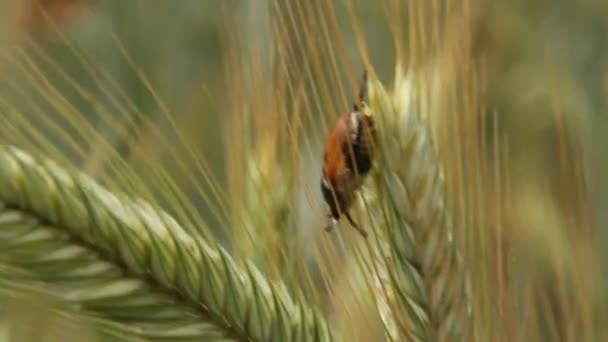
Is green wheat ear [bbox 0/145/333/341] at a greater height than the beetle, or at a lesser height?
lesser

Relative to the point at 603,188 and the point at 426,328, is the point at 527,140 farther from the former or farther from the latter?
the point at 426,328

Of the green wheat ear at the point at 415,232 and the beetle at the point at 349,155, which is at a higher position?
the beetle at the point at 349,155

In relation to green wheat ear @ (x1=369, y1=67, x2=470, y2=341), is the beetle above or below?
above

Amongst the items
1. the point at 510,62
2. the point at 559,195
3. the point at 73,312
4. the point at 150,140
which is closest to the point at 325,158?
the point at 73,312

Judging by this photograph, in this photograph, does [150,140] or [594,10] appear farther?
[594,10]
